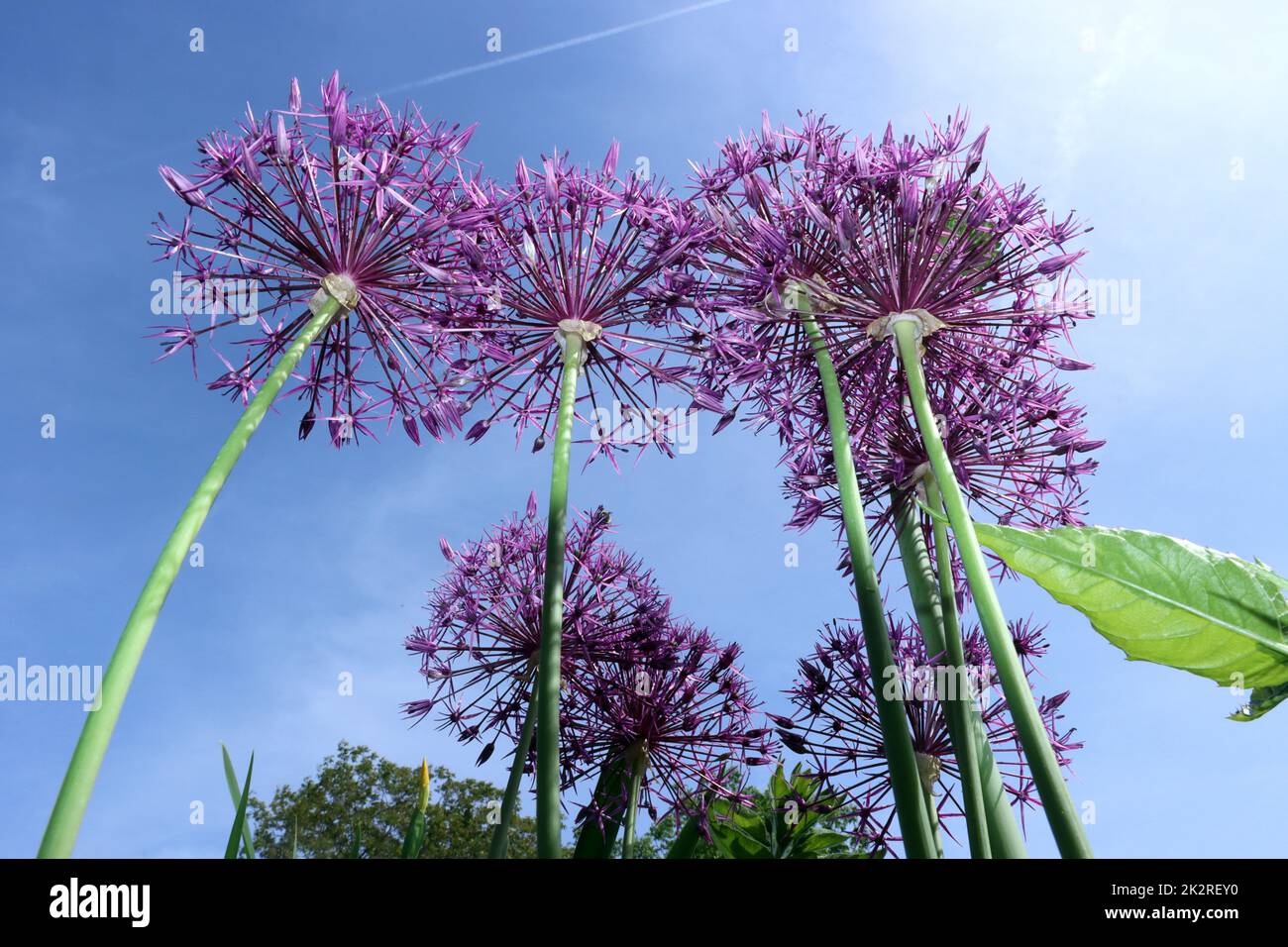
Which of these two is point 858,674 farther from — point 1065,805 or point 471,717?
point 1065,805

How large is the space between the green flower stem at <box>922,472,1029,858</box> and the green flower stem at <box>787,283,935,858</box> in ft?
1.58

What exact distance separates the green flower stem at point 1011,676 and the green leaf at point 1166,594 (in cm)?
137

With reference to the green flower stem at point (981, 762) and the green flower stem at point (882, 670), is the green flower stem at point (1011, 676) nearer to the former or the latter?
the green flower stem at point (981, 762)

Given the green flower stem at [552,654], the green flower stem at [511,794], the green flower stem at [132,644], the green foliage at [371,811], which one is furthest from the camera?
the green foliage at [371,811]

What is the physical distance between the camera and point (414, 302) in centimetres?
696

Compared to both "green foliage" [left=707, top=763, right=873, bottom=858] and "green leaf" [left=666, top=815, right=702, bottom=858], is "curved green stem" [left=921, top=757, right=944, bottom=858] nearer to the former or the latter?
"green foliage" [left=707, top=763, right=873, bottom=858]

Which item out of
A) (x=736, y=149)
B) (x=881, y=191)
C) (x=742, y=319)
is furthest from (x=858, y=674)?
(x=736, y=149)

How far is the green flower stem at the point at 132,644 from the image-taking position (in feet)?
11.0

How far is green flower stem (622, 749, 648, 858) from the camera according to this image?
6.70 m

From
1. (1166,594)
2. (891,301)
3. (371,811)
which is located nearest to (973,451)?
(891,301)

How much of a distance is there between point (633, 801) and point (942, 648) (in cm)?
280

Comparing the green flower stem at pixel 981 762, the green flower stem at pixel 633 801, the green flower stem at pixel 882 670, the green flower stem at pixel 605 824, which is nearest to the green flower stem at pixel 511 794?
the green flower stem at pixel 605 824
